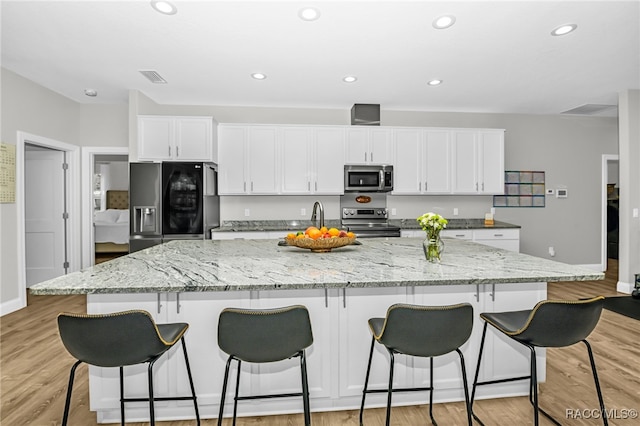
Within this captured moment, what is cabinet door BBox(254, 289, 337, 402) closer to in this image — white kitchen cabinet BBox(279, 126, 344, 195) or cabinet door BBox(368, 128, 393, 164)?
white kitchen cabinet BBox(279, 126, 344, 195)

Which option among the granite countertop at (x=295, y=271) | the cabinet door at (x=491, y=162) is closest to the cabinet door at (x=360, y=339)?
the granite countertop at (x=295, y=271)

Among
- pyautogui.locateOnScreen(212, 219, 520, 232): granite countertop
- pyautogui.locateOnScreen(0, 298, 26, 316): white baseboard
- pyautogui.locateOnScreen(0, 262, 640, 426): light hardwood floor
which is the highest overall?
pyautogui.locateOnScreen(212, 219, 520, 232): granite countertop

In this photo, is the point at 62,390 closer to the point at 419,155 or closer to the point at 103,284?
the point at 103,284

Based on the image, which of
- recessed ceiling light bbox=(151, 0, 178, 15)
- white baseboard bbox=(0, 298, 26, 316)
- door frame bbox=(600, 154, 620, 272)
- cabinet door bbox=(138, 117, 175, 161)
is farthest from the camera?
door frame bbox=(600, 154, 620, 272)

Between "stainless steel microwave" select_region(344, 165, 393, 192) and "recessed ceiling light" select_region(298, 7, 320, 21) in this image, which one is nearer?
"recessed ceiling light" select_region(298, 7, 320, 21)

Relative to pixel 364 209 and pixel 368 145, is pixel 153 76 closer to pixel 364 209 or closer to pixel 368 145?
pixel 368 145

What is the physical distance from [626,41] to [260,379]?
4089 mm

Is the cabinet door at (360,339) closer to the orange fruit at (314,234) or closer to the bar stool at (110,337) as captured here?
the orange fruit at (314,234)

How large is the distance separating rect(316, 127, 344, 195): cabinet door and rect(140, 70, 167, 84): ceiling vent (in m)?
2.06

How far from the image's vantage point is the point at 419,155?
5184 mm

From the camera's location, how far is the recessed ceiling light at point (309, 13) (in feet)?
8.72

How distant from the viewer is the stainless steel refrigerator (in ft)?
14.4

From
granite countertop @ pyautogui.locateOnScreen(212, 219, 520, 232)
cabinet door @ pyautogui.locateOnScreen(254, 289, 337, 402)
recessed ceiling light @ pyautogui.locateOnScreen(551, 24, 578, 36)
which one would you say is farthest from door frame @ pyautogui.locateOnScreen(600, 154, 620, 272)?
cabinet door @ pyautogui.locateOnScreen(254, 289, 337, 402)

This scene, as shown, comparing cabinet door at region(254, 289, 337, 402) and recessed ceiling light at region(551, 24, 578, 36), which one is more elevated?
recessed ceiling light at region(551, 24, 578, 36)
